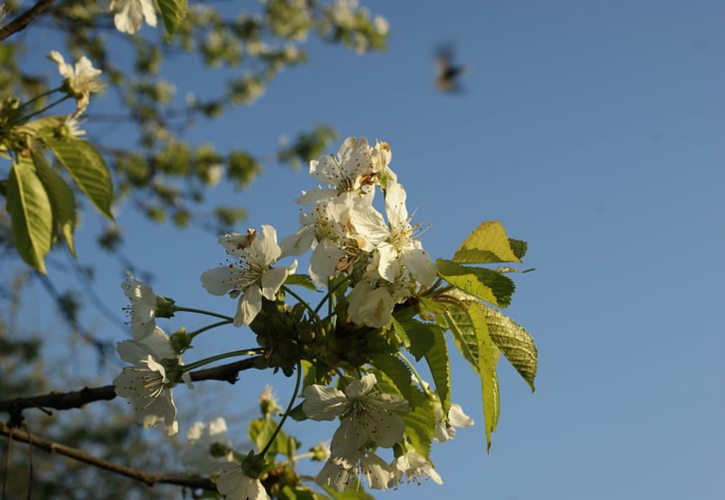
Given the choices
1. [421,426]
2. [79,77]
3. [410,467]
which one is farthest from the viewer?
[79,77]

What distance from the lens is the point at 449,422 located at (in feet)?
5.36

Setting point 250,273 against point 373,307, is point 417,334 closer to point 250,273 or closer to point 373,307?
point 373,307

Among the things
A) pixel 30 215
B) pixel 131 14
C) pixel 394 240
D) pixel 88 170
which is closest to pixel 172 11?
pixel 131 14

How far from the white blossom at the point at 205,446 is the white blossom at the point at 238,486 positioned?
797 millimetres

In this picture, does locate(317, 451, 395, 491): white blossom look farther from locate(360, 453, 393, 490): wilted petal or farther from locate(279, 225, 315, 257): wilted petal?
locate(279, 225, 315, 257): wilted petal

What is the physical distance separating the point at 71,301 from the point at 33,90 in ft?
5.45

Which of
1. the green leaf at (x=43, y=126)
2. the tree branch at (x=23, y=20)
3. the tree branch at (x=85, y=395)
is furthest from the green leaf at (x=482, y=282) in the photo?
the green leaf at (x=43, y=126)

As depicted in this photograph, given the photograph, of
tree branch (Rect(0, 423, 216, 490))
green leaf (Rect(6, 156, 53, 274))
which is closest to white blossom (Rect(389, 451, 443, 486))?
tree branch (Rect(0, 423, 216, 490))

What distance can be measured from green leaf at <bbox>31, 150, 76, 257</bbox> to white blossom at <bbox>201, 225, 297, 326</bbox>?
491 mm

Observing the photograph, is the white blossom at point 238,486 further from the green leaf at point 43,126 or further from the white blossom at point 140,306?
the green leaf at point 43,126

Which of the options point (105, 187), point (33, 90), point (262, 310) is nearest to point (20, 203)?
point (105, 187)

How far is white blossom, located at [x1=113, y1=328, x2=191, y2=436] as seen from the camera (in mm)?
1477

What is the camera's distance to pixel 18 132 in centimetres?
194

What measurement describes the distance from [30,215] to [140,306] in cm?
43
